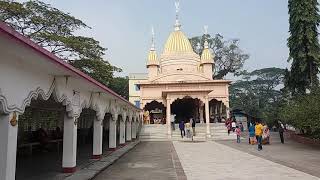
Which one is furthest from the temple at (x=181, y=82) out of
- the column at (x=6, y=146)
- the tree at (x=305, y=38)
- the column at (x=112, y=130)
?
the column at (x=6, y=146)

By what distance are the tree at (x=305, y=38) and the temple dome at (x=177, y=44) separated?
70.1ft

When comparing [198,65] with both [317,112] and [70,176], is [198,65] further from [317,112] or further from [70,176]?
[70,176]

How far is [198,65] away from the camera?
4472 centimetres

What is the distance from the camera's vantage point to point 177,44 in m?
45.8

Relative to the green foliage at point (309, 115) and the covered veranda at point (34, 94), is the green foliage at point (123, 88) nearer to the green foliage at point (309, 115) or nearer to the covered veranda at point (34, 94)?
the green foliage at point (309, 115)

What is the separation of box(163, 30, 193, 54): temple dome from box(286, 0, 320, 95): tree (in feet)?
70.1

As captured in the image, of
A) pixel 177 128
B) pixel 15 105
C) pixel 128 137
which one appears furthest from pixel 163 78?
pixel 15 105

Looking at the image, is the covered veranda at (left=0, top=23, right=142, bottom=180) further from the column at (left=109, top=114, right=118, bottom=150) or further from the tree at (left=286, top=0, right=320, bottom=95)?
the tree at (left=286, top=0, right=320, bottom=95)

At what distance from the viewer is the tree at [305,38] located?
76.6 ft

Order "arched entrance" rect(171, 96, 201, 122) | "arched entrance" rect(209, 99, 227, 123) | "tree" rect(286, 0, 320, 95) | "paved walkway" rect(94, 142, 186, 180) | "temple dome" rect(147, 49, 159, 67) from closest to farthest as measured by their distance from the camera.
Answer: "paved walkway" rect(94, 142, 186, 180)
"tree" rect(286, 0, 320, 95)
"arched entrance" rect(209, 99, 227, 123)
"arched entrance" rect(171, 96, 201, 122)
"temple dome" rect(147, 49, 159, 67)

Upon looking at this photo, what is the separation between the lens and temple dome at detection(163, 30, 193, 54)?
45.4 m

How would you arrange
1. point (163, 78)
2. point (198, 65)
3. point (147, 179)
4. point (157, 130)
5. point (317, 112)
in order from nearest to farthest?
point (147, 179)
point (317, 112)
point (157, 130)
point (163, 78)
point (198, 65)

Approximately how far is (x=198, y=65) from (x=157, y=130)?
605 inches

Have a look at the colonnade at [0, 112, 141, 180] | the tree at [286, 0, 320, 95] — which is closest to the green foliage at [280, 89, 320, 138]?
the tree at [286, 0, 320, 95]
